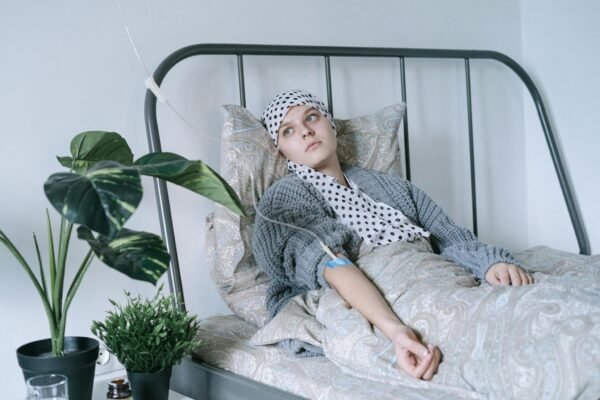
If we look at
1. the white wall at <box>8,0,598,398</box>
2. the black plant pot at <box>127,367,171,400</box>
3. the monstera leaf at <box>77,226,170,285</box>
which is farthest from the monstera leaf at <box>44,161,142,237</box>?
the white wall at <box>8,0,598,398</box>

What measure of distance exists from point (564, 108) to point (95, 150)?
163 centimetres

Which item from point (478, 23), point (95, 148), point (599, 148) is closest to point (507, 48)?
point (478, 23)

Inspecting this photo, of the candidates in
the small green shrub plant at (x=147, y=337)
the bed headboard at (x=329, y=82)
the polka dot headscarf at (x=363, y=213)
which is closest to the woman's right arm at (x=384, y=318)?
the polka dot headscarf at (x=363, y=213)

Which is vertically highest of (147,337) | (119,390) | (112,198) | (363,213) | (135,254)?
(112,198)

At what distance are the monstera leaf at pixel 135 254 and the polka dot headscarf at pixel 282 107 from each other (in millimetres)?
626

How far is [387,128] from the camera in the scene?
78.2 inches

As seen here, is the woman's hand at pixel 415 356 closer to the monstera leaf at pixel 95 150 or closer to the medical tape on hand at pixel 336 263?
the medical tape on hand at pixel 336 263

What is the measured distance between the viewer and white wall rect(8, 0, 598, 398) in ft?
5.35

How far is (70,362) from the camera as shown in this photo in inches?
53.9

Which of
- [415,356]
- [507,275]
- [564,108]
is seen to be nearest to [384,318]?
[415,356]

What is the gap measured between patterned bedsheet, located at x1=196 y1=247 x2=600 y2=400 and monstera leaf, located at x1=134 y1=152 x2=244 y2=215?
1.10 ft

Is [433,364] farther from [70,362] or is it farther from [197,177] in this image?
[70,362]

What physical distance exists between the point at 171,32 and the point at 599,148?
139 cm

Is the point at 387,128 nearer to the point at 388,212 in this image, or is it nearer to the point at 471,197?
the point at 388,212
